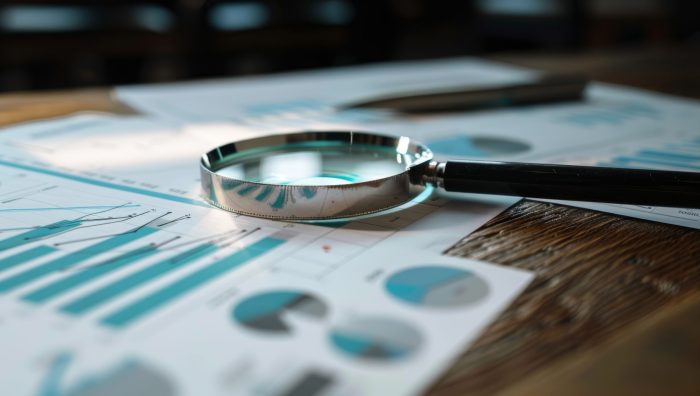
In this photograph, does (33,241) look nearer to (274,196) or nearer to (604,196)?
(274,196)

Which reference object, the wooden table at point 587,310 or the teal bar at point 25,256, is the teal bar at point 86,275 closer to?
the teal bar at point 25,256

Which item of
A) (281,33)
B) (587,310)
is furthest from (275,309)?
(281,33)

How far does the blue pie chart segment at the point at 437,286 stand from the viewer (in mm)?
321

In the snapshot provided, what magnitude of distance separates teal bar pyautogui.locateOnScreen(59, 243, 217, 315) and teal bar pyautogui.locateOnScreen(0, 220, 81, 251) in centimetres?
9

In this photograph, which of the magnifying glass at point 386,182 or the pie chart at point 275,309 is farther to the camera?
the magnifying glass at point 386,182

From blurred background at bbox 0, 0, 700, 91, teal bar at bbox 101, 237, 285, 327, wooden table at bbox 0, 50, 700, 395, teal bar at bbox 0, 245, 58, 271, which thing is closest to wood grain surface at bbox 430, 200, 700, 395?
wooden table at bbox 0, 50, 700, 395

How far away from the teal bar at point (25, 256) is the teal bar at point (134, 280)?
0.21 feet

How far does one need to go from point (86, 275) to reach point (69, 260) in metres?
0.03

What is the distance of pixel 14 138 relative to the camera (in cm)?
66

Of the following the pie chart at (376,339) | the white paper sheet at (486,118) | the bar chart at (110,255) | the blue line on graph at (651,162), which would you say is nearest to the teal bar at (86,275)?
the bar chart at (110,255)

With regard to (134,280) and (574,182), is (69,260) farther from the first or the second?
(574,182)

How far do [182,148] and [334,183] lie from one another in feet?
0.86

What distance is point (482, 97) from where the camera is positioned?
0.86 meters

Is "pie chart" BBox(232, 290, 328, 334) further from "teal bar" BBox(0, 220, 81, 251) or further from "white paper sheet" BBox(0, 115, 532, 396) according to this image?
"teal bar" BBox(0, 220, 81, 251)
